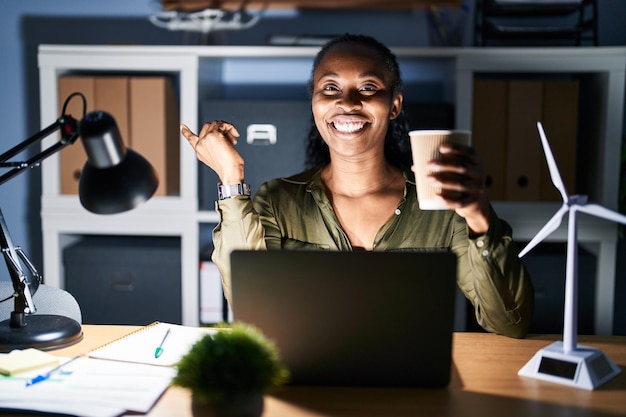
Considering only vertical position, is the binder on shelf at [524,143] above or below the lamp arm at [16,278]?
above

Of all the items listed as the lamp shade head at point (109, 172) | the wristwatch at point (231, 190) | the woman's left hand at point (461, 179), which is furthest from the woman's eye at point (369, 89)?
the lamp shade head at point (109, 172)

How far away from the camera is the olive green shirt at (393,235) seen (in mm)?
1313

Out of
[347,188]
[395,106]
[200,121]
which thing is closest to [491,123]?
[395,106]

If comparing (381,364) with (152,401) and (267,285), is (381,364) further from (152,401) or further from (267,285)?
(152,401)

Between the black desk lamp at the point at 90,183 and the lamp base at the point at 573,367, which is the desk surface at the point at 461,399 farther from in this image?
the black desk lamp at the point at 90,183

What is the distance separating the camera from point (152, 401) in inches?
37.5

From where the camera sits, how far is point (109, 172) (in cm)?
110

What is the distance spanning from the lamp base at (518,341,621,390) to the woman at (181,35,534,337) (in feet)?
0.90

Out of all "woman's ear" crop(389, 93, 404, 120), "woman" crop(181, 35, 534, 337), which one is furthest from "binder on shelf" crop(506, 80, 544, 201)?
"woman's ear" crop(389, 93, 404, 120)

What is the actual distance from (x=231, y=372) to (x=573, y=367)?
554mm

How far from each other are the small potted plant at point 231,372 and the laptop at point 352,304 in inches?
3.6

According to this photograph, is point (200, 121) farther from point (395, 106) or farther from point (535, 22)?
point (535, 22)

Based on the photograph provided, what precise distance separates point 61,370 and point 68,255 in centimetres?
141

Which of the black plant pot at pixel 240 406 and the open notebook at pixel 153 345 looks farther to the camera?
the open notebook at pixel 153 345
